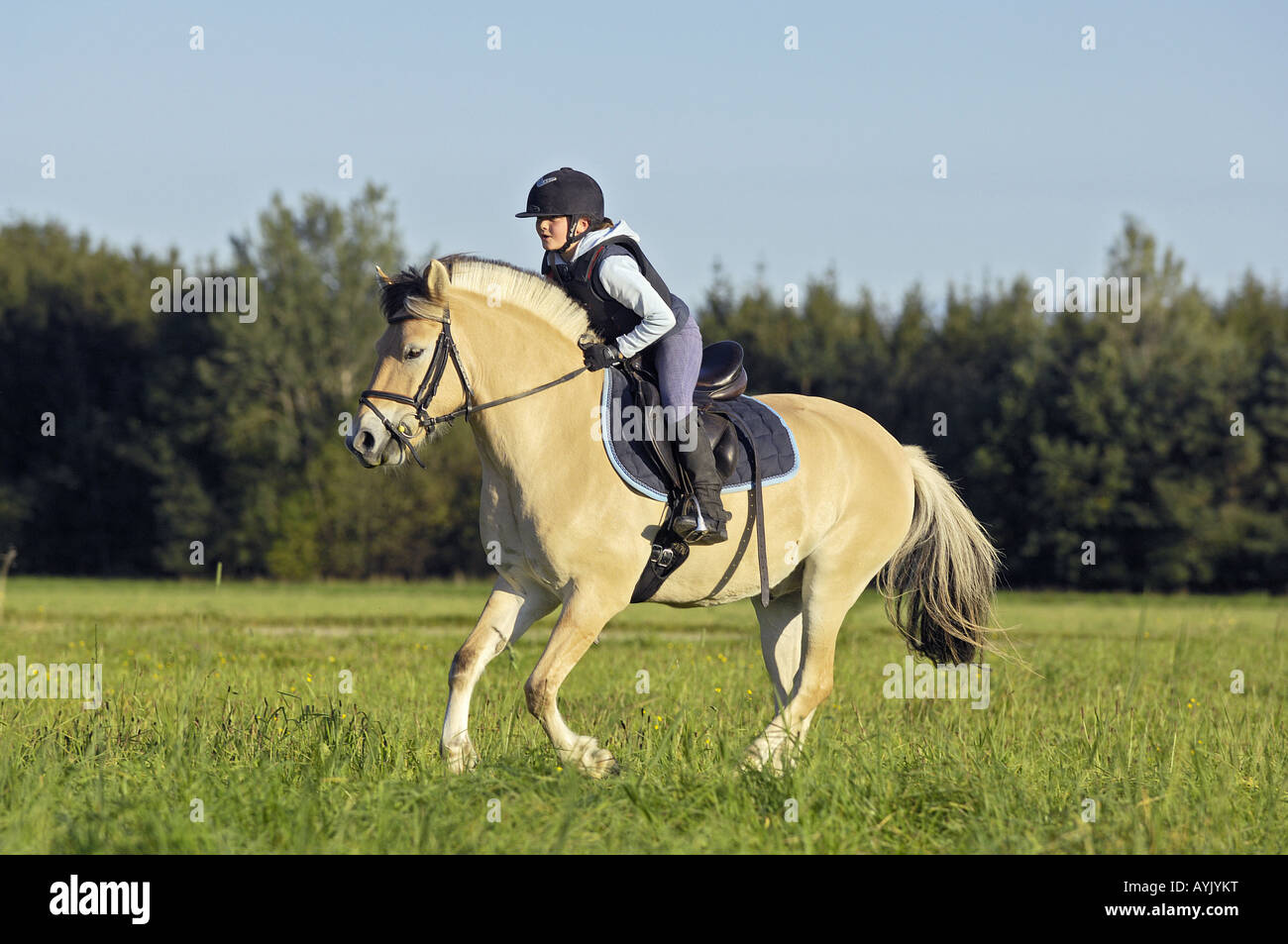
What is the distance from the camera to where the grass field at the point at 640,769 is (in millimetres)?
5145

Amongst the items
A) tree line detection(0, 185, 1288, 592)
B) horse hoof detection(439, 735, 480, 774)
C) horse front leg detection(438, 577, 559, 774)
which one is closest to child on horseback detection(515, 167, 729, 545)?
horse front leg detection(438, 577, 559, 774)

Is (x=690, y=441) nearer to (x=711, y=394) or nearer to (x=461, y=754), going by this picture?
(x=711, y=394)

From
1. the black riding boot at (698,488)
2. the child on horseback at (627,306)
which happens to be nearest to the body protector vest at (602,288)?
the child on horseback at (627,306)

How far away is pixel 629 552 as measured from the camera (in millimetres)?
6824

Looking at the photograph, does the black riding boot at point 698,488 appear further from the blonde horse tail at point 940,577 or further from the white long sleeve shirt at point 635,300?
the blonde horse tail at point 940,577

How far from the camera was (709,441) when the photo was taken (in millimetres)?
7168

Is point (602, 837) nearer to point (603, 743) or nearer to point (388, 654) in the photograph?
point (603, 743)

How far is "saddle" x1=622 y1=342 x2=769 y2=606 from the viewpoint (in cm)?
700

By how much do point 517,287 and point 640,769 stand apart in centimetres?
275

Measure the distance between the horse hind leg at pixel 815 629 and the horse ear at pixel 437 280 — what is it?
9.86 ft

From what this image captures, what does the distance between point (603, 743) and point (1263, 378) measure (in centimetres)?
4261

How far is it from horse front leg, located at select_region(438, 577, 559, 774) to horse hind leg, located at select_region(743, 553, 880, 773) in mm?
1596

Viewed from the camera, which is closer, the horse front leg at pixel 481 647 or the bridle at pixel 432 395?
the bridle at pixel 432 395
